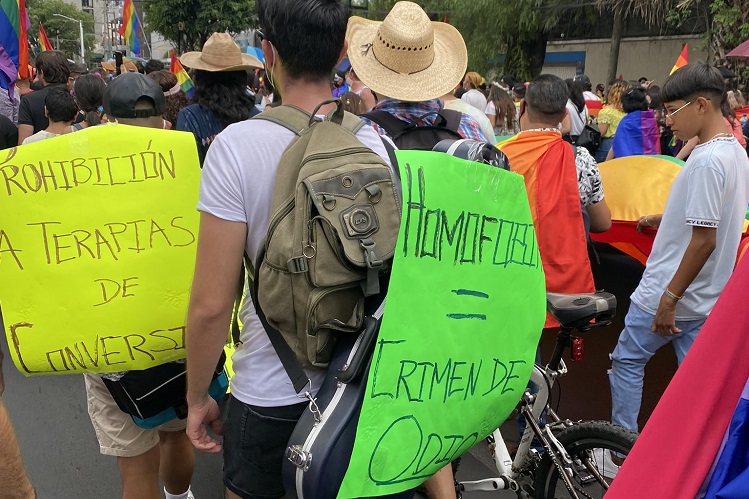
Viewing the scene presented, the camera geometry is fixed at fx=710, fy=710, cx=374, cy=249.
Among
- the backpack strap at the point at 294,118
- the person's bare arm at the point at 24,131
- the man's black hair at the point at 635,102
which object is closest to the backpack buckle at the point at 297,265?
the backpack strap at the point at 294,118

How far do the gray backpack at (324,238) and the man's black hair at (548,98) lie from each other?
78.6 inches

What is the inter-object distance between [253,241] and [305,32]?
0.51 m

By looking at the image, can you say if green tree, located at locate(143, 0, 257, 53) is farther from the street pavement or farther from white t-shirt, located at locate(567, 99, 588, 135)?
the street pavement

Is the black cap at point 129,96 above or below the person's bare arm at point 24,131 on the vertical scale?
above

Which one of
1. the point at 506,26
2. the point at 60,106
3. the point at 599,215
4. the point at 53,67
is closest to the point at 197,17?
the point at 506,26

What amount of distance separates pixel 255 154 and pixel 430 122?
55.2 inches

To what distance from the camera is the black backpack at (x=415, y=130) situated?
9.16 feet

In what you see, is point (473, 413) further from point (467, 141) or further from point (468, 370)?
point (467, 141)

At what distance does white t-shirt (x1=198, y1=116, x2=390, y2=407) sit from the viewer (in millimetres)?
1618

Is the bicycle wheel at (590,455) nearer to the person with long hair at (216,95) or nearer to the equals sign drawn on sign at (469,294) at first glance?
the equals sign drawn on sign at (469,294)

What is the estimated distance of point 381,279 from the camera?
65.5 inches

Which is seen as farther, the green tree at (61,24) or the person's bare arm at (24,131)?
the green tree at (61,24)

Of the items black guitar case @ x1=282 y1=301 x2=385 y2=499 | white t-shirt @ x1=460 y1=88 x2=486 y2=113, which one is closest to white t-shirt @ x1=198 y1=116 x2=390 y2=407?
black guitar case @ x1=282 y1=301 x2=385 y2=499

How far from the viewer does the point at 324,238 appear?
1.52m
